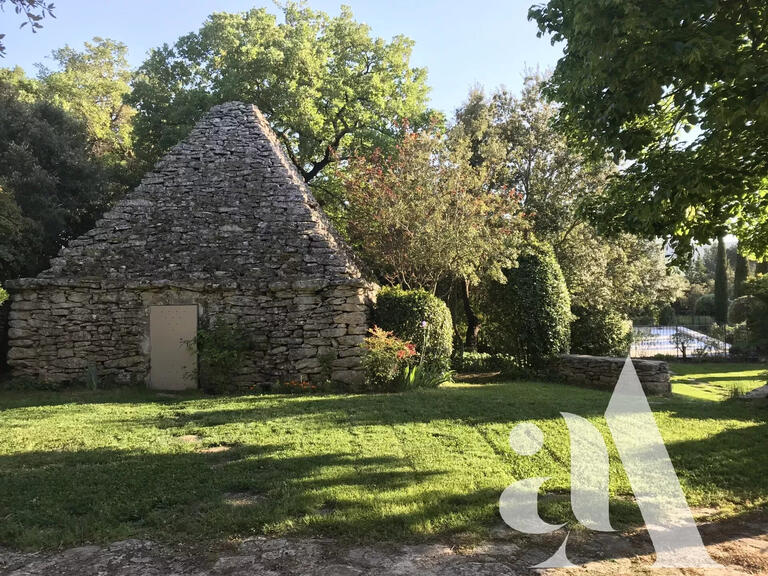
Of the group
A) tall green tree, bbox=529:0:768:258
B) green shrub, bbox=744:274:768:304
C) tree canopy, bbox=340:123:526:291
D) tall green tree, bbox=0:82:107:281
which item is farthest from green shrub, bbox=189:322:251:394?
green shrub, bbox=744:274:768:304

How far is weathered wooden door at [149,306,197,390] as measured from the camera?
33.2ft

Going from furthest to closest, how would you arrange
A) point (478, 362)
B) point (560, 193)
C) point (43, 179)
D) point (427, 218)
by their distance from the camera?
Answer: point (560, 193), point (478, 362), point (43, 179), point (427, 218)

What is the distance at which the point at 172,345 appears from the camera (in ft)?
33.3

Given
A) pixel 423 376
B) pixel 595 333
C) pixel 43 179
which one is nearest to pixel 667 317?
pixel 595 333

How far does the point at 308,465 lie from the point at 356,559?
70.5 inches

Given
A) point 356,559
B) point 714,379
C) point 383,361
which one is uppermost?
point 383,361

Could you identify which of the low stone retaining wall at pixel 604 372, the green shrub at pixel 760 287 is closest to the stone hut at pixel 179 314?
the low stone retaining wall at pixel 604 372

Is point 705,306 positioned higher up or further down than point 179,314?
higher up

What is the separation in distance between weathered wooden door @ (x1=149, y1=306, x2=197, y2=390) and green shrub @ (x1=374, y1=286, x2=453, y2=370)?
3795 millimetres

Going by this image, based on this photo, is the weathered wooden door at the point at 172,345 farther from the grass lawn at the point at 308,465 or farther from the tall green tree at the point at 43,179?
the tall green tree at the point at 43,179

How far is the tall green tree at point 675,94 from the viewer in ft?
13.6

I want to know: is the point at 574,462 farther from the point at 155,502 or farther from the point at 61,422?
the point at 61,422

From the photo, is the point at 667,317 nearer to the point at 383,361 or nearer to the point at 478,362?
the point at 478,362

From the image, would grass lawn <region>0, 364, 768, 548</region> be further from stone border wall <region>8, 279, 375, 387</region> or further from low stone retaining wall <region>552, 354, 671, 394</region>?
low stone retaining wall <region>552, 354, 671, 394</region>
